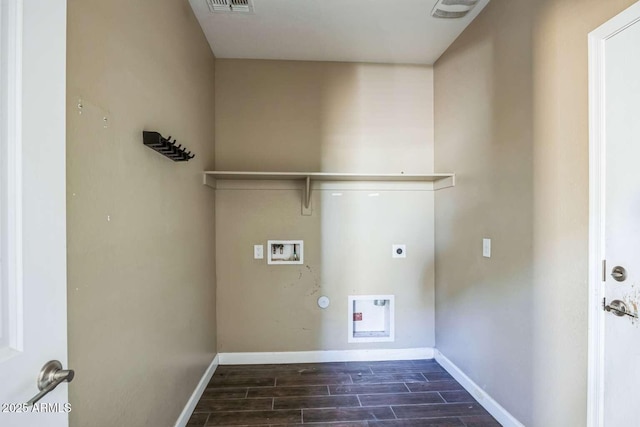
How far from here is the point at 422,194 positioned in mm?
2707

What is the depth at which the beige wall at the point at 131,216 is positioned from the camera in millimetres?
931

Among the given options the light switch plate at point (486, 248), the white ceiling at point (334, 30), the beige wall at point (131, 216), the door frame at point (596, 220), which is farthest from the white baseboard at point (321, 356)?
the white ceiling at point (334, 30)

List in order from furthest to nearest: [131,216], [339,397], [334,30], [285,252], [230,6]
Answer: [285,252] → [334,30] → [339,397] → [230,6] → [131,216]

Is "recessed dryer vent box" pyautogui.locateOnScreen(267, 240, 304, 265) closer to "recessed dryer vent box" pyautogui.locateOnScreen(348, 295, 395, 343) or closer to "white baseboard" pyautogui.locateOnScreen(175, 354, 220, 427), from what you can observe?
"recessed dryer vent box" pyautogui.locateOnScreen(348, 295, 395, 343)

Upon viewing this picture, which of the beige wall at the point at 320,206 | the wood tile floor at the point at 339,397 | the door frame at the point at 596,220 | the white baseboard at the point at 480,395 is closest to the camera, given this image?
the door frame at the point at 596,220

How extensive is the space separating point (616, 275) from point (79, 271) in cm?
194

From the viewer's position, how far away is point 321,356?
8.54 ft

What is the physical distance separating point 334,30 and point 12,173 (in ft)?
7.19

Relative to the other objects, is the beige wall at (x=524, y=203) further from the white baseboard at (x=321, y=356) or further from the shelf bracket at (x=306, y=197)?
the shelf bracket at (x=306, y=197)

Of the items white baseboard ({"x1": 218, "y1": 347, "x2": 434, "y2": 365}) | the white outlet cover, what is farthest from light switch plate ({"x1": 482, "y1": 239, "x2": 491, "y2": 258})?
white baseboard ({"x1": 218, "y1": 347, "x2": 434, "y2": 365})

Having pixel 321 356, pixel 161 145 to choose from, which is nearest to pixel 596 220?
pixel 161 145

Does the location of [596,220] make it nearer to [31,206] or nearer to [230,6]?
[31,206]

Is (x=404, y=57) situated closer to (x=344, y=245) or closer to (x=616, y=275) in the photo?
(x=344, y=245)

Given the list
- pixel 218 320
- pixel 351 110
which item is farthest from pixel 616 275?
pixel 218 320
